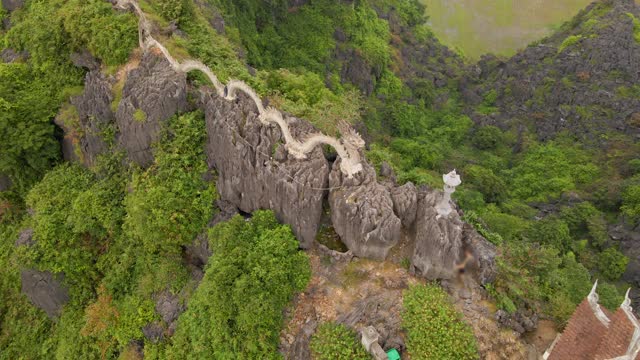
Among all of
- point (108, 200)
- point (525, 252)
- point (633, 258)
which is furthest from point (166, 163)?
point (633, 258)

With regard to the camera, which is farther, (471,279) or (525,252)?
(525,252)

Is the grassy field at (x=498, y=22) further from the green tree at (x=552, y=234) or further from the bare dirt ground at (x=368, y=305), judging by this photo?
the bare dirt ground at (x=368, y=305)

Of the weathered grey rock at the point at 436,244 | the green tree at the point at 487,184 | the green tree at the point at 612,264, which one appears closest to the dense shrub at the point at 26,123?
the weathered grey rock at the point at 436,244

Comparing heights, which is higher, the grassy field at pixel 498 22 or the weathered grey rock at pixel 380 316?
the grassy field at pixel 498 22

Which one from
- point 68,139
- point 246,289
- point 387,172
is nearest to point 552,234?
point 387,172

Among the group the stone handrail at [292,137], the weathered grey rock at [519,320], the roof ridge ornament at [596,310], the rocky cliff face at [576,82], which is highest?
the rocky cliff face at [576,82]

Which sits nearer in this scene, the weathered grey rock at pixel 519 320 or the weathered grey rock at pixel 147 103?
the weathered grey rock at pixel 519 320

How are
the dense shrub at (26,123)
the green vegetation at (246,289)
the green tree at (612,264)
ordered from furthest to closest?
the green tree at (612,264)
the dense shrub at (26,123)
the green vegetation at (246,289)

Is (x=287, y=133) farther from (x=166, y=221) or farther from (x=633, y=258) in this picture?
(x=633, y=258)
